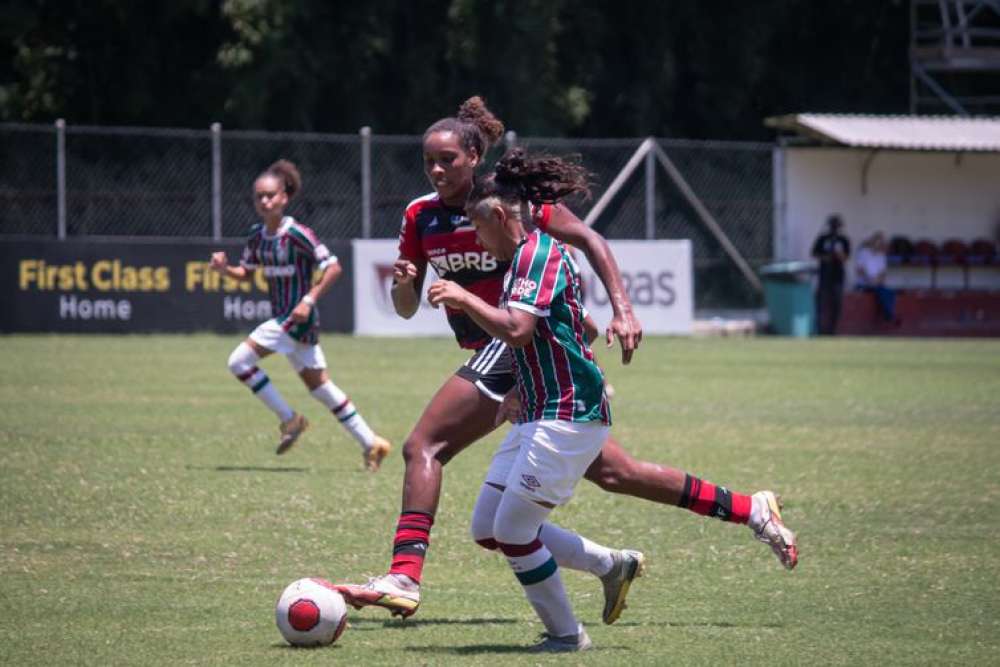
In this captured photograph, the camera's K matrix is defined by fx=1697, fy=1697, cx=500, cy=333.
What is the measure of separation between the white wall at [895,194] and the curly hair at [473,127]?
71.5 ft

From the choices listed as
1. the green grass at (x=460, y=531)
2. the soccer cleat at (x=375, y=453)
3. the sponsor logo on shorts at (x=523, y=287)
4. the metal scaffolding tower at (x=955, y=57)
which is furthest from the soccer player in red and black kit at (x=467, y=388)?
the metal scaffolding tower at (x=955, y=57)

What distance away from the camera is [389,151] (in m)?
25.8

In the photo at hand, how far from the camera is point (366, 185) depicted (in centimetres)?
2458

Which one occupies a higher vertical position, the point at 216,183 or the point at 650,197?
the point at 216,183

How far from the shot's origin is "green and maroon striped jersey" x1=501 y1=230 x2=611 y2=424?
6.11m

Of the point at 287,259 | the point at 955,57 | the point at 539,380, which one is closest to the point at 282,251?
the point at 287,259

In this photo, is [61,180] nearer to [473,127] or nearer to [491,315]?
[473,127]

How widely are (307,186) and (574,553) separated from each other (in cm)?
1965

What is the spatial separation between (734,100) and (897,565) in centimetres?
2755

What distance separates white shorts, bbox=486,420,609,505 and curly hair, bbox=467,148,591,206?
859 millimetres

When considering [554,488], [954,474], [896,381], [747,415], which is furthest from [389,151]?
[554,488]

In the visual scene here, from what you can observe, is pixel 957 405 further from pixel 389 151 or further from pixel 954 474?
pixel 389 151

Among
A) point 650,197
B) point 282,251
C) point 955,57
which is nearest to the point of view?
point 282,251

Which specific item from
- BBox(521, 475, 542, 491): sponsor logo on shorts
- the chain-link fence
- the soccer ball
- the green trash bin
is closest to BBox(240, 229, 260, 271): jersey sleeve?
the soccer ball
